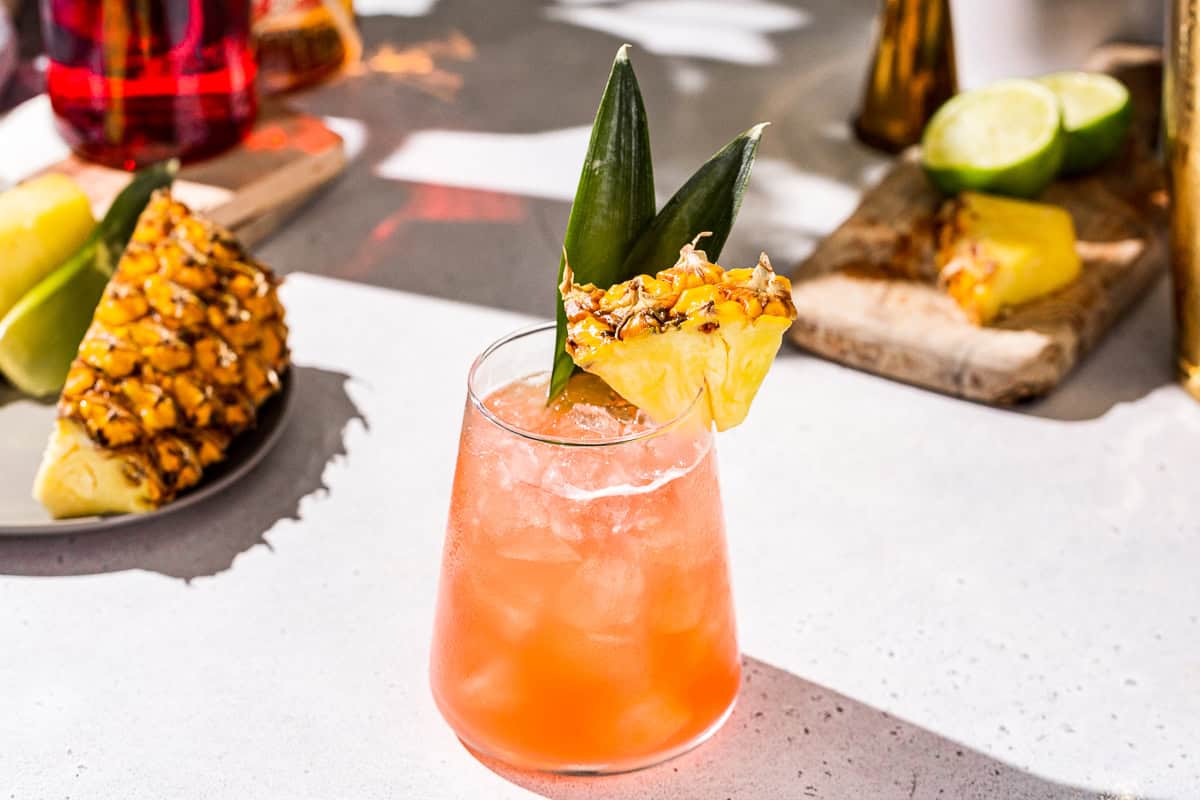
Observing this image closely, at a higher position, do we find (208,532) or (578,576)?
(578,576)

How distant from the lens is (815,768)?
2.18 ft

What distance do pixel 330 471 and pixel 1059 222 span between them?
1.81ft

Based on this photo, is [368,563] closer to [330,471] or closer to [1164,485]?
[330,471]

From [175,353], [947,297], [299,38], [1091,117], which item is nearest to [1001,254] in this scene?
[947,297]

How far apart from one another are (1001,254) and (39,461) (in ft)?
2.14

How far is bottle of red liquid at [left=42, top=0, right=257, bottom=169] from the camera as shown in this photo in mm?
1065

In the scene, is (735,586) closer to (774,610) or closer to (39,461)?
(774,610)

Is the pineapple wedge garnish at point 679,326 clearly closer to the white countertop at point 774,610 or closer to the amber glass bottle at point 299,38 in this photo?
the white countertop at point 774,610

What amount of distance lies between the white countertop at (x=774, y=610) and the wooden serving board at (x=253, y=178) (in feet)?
0.53

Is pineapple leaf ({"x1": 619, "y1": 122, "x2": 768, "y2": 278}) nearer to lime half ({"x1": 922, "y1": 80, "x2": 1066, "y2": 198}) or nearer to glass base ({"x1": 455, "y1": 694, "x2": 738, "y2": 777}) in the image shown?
glass base ({"x1": 455, "y1": 694, "x2": 738, "y2": 777})

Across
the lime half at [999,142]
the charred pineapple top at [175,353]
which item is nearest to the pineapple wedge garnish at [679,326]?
the charred pineapple top at [175,353]

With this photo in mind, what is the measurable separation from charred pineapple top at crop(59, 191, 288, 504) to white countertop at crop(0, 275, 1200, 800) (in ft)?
0.19

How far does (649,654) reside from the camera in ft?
1.98

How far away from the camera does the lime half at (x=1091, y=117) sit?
1.12m
